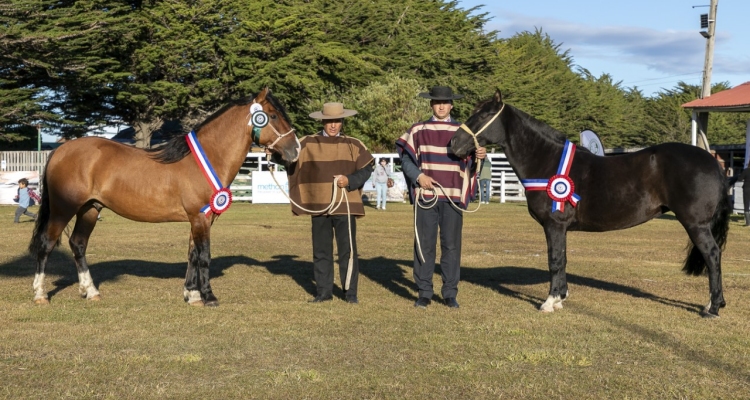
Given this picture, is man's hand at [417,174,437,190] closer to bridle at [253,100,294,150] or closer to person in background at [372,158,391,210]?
bridle at [253,100,294,150]

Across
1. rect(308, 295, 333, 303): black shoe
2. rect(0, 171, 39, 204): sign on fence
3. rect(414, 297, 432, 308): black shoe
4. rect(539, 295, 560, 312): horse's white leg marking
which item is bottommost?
rect(0, 171, 39, 204): sign on fence

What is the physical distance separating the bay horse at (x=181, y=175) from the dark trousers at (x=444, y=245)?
1.67m

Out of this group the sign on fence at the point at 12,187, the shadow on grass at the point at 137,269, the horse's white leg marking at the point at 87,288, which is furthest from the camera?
the sign on fence at the point at 12,187

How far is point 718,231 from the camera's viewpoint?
9398 mm

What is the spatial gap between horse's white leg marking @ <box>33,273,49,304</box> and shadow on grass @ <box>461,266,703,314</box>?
534 centimetres

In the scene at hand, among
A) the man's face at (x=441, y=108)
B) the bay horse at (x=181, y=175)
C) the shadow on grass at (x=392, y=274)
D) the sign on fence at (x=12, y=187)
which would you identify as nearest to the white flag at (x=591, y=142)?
the shadow on grass at (x=392, y=274)

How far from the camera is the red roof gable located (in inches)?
1145

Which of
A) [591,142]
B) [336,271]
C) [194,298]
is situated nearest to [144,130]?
[591,142]

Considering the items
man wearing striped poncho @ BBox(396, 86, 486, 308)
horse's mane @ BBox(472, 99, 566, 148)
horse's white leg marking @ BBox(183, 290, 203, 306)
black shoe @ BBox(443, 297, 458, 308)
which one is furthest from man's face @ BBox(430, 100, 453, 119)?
horse's white leg marking @ BBox(183, 290, 203, 306)

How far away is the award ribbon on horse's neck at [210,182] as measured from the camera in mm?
9648

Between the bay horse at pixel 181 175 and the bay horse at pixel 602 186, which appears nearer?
the bay horse at pixel 602 186

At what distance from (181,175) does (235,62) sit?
38099 millimetres

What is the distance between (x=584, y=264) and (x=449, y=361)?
761 centimetres

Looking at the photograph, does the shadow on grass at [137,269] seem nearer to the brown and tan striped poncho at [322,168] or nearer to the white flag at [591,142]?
the brown and tan striped poncho at [322,168]
